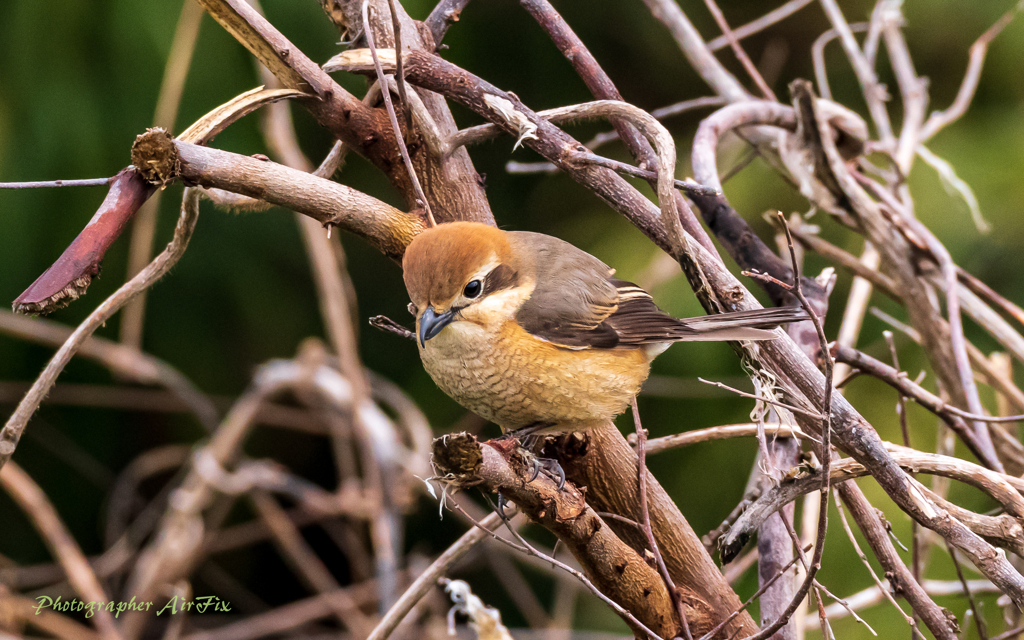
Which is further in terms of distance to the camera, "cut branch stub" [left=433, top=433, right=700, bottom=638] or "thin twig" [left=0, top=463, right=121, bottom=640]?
"thin twig" [left=0, top=463, right=121, bottom=640]

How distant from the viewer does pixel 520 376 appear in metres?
1.75

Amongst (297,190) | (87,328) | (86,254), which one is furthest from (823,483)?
(87,328)

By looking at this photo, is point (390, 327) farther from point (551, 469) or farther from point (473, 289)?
point (551, 469)

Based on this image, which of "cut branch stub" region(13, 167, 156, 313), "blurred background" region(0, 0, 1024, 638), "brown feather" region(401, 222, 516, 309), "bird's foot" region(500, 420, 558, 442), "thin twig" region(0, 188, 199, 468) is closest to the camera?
"cut branch stub" region(13, 167, 156, 313)

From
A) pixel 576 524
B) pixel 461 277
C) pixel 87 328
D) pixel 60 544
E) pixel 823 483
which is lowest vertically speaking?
pixel 60 544

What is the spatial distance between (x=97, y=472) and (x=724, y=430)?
3294mm

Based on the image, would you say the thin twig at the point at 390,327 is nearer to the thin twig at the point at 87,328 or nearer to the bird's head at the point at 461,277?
the bird's head at the point at 461,277

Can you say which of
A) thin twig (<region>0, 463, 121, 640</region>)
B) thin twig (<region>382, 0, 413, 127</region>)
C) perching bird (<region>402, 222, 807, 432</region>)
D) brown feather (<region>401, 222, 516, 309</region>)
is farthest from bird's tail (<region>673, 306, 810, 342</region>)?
thin twig (<region>0, 463, 121, 640</region>)

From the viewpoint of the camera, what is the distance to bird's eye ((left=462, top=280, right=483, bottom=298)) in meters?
1.82

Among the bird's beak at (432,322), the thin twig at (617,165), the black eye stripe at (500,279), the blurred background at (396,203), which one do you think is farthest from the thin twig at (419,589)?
the blurred background at (396,203)

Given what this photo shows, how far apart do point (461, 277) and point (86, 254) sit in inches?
30.5

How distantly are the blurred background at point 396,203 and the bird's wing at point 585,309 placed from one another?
2.60ft

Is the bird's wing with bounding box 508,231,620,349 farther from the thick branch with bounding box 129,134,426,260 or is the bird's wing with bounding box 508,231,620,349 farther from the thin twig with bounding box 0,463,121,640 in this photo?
the thin twig with bounding box 0,463,121,640

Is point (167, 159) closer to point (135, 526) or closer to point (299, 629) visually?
point (135, 526)
